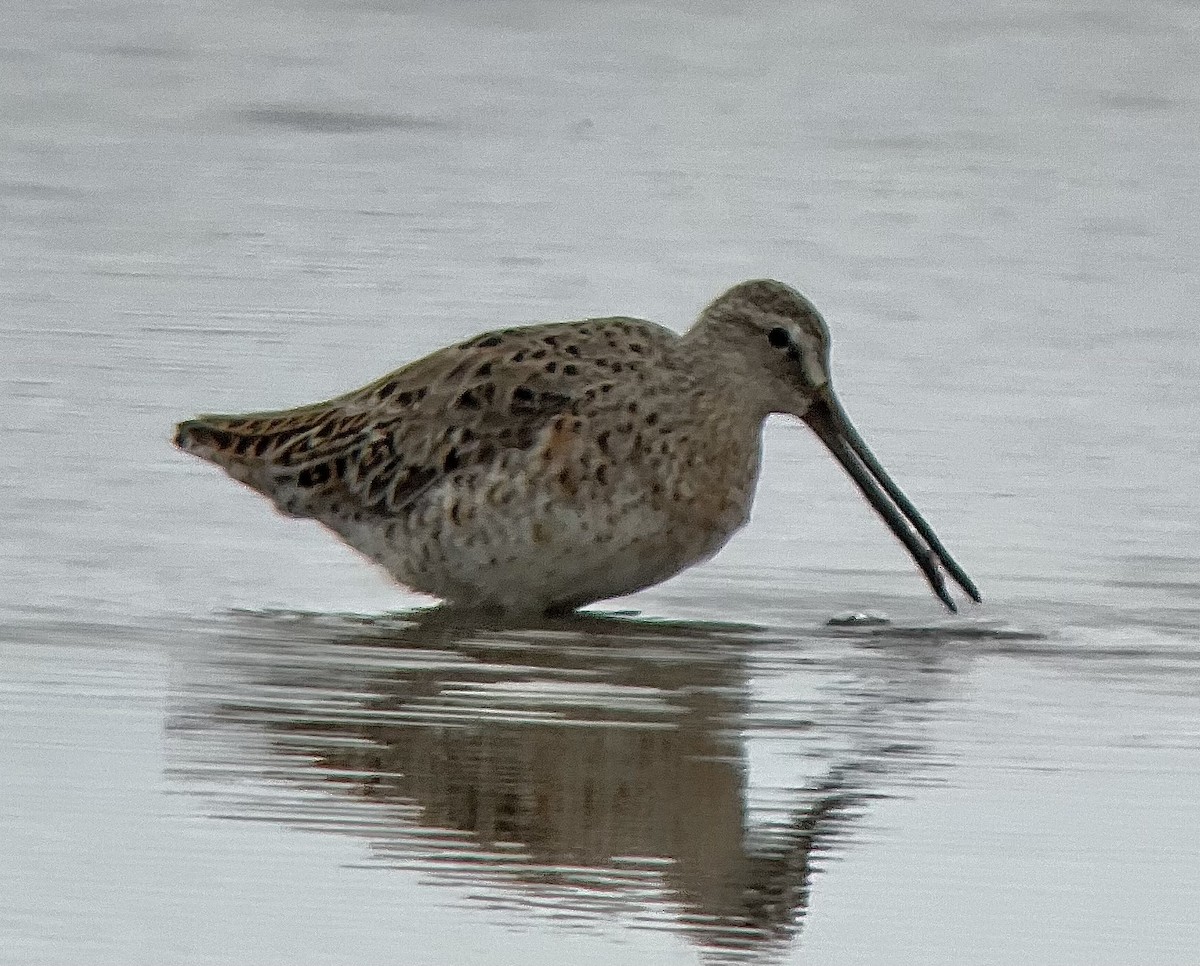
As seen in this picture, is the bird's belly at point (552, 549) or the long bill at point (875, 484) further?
the long bill at point (875, 484)

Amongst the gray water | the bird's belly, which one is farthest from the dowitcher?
the gray water

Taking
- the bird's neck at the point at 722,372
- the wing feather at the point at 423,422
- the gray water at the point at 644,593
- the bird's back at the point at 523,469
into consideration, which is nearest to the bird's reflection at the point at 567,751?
the gray water at the point at 644,593

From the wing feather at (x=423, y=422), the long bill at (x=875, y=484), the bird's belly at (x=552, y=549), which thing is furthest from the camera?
the long bill at (x=875, y=484)

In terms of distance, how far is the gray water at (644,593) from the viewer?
4688 millimetres

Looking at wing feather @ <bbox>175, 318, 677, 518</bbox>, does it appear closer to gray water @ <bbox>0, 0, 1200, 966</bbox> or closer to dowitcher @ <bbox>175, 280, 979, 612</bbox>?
dowitcher @ <bbox>175, 280, 979, 612</bbox>

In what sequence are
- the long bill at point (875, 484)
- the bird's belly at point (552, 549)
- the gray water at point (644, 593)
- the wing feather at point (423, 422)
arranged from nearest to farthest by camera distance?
the gray water at point (644, 593) → the bird's belly at point (552, 549) → the wing feather at point (423, 422) → the long bill at point (875, 484)

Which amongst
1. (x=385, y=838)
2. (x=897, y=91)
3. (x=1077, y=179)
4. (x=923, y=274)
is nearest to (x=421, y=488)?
(x=385, y=838)

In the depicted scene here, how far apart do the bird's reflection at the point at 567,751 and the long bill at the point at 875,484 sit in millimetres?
589

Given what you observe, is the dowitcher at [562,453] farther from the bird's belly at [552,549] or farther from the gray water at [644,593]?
the gray water at [644,593]

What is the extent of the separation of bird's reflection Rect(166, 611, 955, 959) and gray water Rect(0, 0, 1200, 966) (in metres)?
0.01

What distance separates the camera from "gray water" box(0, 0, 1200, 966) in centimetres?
469

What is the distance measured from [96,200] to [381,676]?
→ 4.80 m

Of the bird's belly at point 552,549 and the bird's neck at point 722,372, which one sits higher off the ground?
the bird's neck at point 722,372

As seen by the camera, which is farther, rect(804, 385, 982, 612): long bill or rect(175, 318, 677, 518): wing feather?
rect(804, 385, 982, 612): long bill
